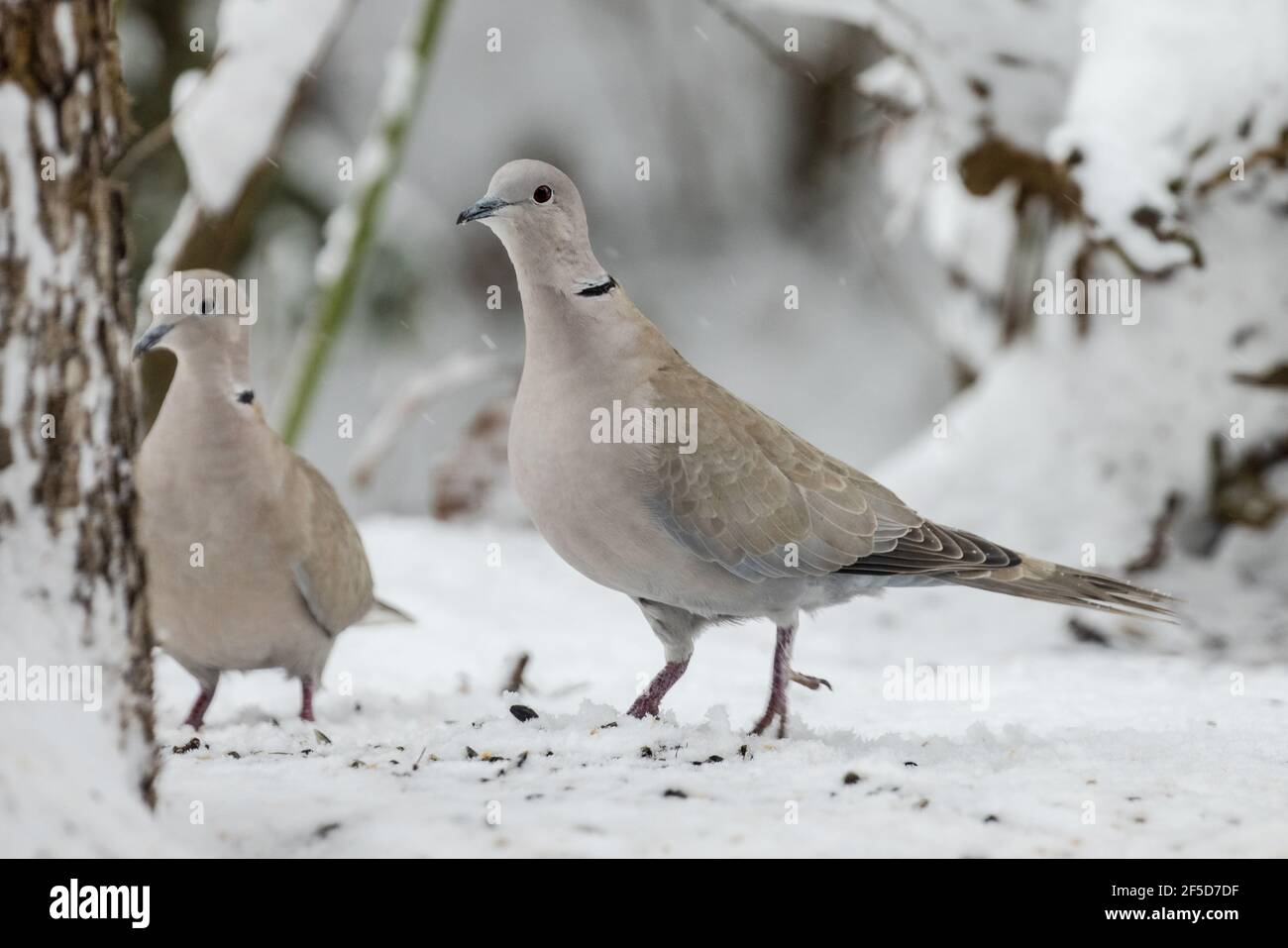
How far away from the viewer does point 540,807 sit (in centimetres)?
196

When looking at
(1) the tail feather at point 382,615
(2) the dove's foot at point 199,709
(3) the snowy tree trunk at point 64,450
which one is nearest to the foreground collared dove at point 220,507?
(2) the dove's foot at point 199,709

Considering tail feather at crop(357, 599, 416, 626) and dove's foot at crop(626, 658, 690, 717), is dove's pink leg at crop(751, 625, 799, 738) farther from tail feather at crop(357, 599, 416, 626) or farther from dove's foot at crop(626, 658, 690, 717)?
tail feather at crop(357, 599, 416, 626)

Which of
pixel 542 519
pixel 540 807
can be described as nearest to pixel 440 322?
pixel 542 519

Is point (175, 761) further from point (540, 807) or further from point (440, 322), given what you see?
point (440, 322)

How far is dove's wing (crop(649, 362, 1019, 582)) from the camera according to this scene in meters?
2.47

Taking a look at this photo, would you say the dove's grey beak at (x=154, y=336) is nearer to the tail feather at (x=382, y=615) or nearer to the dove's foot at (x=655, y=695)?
the tail feather at (x=382, y=615)

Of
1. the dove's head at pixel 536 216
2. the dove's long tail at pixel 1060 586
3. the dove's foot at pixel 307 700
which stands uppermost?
the dove's head at pixel 536 216

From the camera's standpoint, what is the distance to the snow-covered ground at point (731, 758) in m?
1.88

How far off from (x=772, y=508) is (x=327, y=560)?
91cm

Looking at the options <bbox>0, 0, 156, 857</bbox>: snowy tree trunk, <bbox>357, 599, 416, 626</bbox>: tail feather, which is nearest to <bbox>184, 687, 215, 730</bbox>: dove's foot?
<bbox>357, 599, 416, 626</bbox>: tail feather

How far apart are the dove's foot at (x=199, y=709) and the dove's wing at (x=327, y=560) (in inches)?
11.7

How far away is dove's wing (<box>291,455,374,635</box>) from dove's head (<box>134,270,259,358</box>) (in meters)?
0.34

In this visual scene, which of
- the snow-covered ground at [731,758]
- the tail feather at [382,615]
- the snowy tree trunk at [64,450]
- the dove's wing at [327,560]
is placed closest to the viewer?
the snowy tree trunk at [64,450]

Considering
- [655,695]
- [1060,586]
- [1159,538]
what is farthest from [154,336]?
[1159,538]
